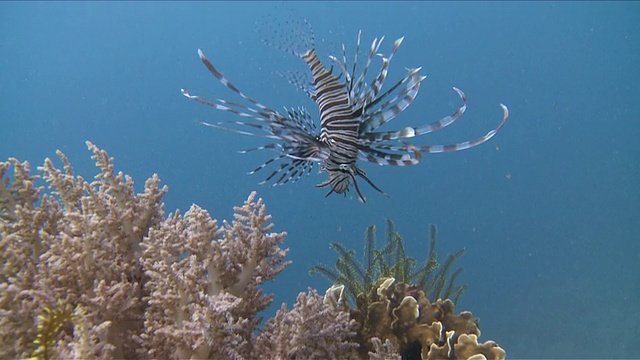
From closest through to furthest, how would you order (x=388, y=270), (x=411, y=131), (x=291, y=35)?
(x=411, y=131), (x=388, y=270), (x=291, y=35)

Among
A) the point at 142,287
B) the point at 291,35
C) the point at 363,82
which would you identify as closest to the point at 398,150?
the point at 363,82

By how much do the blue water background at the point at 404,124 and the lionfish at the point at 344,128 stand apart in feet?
54.5

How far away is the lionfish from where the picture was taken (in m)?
2.43

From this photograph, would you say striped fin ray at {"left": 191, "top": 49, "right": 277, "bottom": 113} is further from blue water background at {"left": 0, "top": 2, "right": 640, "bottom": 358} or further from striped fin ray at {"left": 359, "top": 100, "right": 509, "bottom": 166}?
blue water background at {"left": 0, "top": 2, "right": 640, "bottom": 358}

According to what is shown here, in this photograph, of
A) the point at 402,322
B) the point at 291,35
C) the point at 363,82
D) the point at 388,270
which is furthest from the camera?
the point at 291,35

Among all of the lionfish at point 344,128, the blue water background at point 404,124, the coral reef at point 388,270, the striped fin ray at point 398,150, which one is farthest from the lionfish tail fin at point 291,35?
the blue water background at point 404,124

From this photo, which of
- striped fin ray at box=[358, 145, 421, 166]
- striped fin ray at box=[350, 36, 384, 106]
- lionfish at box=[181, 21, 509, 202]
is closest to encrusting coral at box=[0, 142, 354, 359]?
lionfish at box=[181, 21, 509, 202]

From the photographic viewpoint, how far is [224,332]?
185 centimetres

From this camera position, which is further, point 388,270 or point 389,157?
point 388,270

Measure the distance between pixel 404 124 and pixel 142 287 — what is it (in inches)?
1136

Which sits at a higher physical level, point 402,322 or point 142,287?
point 402,322

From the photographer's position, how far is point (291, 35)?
3.97m

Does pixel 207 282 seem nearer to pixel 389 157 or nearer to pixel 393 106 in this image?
pixel 389 157

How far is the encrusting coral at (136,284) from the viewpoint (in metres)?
1.80
